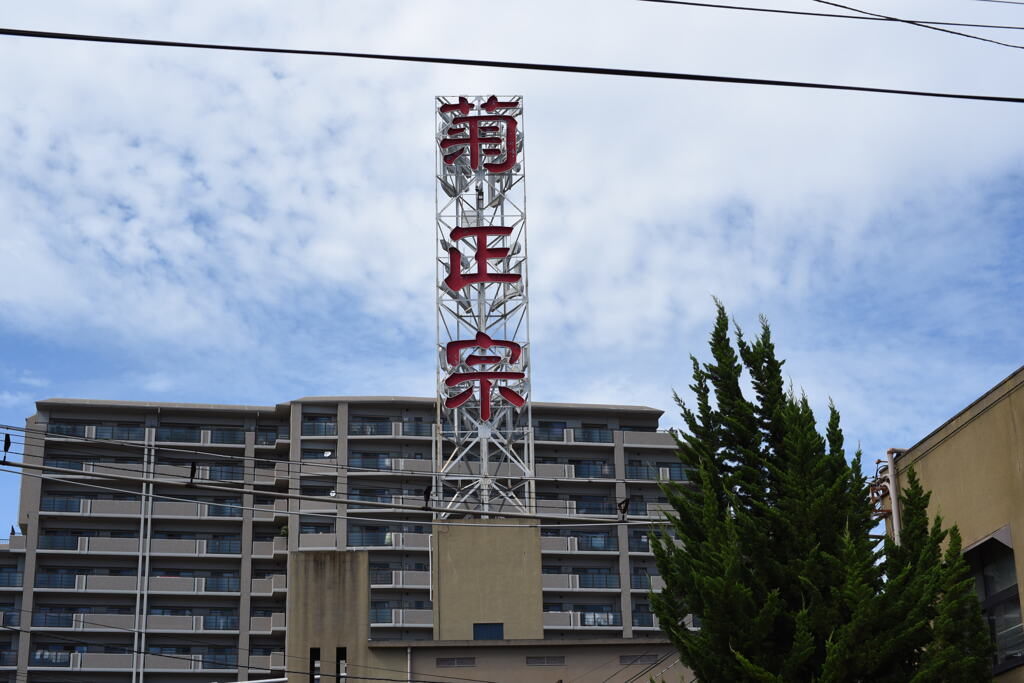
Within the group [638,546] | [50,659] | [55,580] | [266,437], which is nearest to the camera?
[50,659]

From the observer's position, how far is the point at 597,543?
8944 centimetres

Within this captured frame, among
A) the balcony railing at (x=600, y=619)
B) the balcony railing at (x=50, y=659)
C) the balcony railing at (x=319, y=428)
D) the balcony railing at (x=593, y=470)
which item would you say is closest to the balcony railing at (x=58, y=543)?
the balcony railing at (x=50, y=659)

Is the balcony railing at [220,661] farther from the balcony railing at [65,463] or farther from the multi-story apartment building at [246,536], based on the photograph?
the balcony railing at [65,463]

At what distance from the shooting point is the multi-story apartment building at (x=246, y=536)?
276 feet

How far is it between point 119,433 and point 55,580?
10544 millimetres

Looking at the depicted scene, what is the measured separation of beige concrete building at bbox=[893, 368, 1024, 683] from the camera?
25875mm

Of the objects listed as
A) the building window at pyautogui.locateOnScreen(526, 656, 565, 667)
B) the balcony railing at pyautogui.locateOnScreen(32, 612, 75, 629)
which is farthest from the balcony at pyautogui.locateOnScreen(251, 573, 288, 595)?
the building window at pyautogui.locateOnScreen(526, 656, 565, 667)

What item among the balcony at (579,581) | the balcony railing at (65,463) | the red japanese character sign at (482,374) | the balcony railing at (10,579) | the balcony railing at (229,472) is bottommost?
the balcony at (579,581)

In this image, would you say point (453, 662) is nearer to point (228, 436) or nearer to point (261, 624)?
point (261, 624)

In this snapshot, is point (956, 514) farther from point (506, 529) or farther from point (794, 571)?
point (506, 529)

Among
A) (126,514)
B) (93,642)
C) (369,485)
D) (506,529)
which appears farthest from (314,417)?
(506,529)

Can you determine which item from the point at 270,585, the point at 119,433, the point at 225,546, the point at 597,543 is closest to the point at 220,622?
the point at 270,585

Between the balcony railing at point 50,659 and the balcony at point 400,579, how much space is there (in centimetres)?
1867

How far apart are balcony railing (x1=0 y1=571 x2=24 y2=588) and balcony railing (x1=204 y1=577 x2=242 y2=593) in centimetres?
1121
